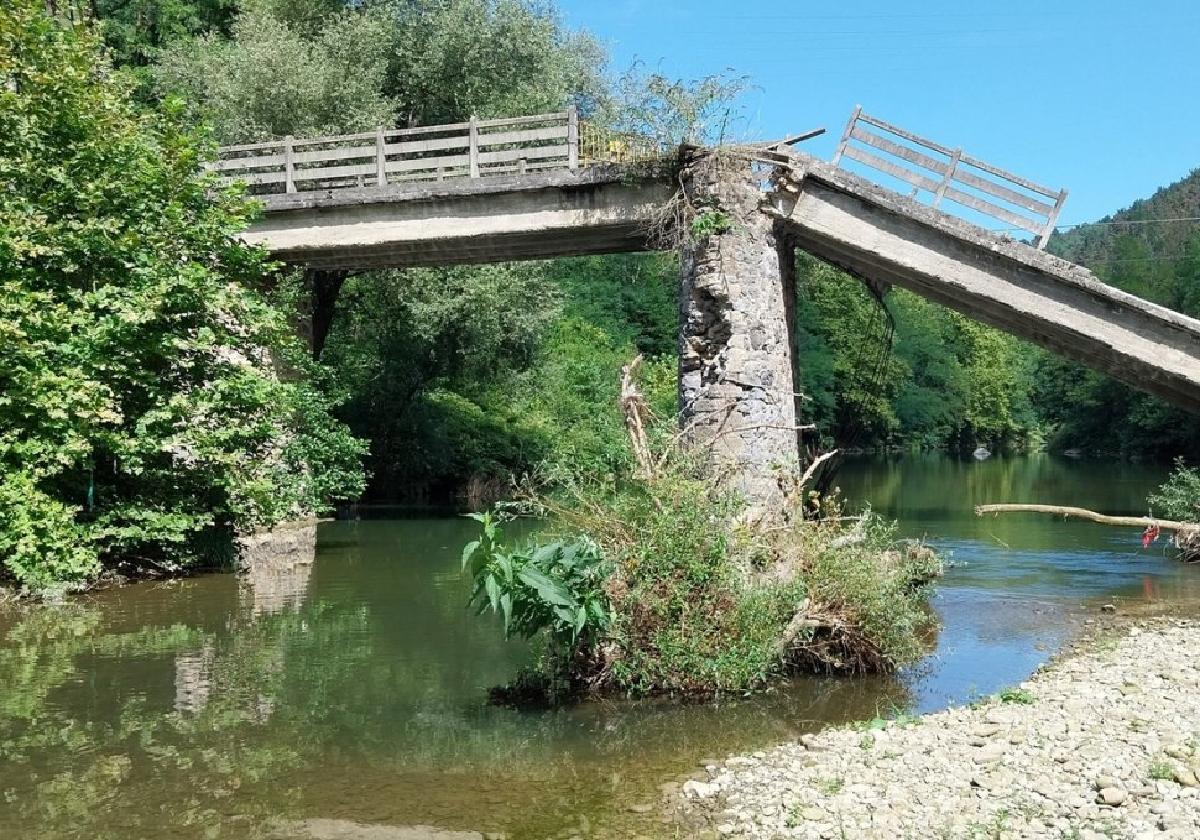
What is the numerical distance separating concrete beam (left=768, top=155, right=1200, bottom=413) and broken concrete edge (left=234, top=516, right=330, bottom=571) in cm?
988

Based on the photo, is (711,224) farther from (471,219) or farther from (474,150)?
(474,150)

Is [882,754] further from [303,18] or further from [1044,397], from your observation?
Result: [1044,397]

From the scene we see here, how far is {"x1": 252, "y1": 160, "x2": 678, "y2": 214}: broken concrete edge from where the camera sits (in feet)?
54.8

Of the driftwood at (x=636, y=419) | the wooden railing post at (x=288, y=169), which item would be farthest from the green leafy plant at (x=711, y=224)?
the wooden railing post at (x=288, y=169)

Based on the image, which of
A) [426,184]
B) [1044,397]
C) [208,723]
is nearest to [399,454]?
[426,184]

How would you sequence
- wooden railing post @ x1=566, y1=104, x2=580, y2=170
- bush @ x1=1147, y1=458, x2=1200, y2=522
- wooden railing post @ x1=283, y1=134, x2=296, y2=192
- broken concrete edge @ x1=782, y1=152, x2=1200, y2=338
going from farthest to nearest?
bush @ x1=1147, y1=458, x2=1200, y2=522 < wooden railing post @ x1=283, y1=134, x2=296, y2=192 < wooden railing post @ x1=566, y1=104, x2=580, y2=170 < broken concrete edge @ x1=782, y1=152, x2=1200, y2=338

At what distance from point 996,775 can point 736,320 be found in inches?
361

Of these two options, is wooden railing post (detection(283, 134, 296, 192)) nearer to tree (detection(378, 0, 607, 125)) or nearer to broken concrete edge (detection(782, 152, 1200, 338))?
tree (detection(378, 0, 607, 125))

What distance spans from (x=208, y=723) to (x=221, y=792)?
170 centimetres

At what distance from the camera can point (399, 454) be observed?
29.2 metres

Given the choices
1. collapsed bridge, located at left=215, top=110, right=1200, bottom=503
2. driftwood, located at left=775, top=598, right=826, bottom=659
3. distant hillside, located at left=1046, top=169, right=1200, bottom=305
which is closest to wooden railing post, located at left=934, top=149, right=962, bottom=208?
collapsed bridge, located at left=215, top=110, right=1200, bottom=503

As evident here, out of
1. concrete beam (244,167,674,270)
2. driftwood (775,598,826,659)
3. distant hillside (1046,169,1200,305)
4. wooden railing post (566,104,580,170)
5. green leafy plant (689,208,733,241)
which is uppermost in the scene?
distant hillside (1046,169,1200,305)

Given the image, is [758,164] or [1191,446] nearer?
[758,164]

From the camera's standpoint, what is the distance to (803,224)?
1566 cm
